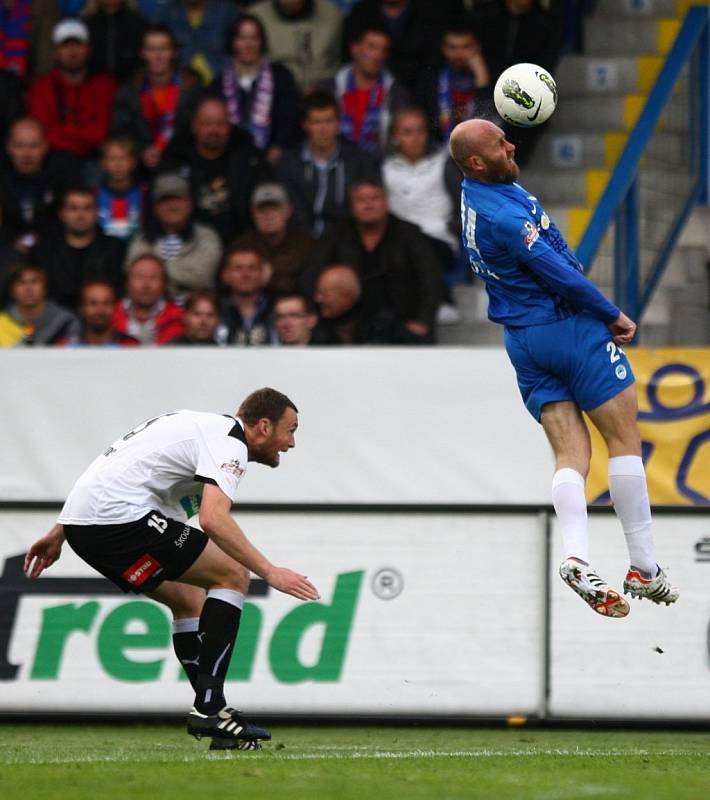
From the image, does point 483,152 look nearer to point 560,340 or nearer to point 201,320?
point 560,340

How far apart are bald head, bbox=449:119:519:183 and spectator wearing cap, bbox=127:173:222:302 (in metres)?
5.15

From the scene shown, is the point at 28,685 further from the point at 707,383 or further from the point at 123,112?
the point at 123,112

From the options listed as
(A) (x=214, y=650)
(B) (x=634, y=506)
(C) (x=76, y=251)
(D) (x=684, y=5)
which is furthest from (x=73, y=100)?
(B) (x=634, y=506)

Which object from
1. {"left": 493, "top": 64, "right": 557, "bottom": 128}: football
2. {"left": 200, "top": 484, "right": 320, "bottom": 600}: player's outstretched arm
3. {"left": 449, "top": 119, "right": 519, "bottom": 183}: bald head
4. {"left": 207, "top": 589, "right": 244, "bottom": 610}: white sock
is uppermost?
{"left": 493, "top": 64, "right": 557, "bottom": 128}: football

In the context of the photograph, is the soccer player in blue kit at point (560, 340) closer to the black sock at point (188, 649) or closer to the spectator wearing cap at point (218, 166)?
the black sock at point (188, 649)

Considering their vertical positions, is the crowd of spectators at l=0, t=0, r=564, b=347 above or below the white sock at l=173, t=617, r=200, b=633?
above

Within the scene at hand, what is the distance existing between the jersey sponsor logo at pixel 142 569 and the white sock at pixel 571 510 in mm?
1770

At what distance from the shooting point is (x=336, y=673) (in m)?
10.2

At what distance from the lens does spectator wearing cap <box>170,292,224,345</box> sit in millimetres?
11711

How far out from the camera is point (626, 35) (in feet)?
48.0

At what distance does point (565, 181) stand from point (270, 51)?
2.53 meters

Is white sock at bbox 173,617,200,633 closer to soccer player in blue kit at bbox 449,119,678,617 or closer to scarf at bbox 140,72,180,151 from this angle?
soccer player in blue kit at bbox 449,119,678,617

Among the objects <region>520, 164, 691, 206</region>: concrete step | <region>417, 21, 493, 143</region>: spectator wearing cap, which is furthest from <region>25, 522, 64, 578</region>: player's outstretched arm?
<region>520, 164, 691, 206</region>: concrete step

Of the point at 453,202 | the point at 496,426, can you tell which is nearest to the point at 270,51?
the point at 453,202
